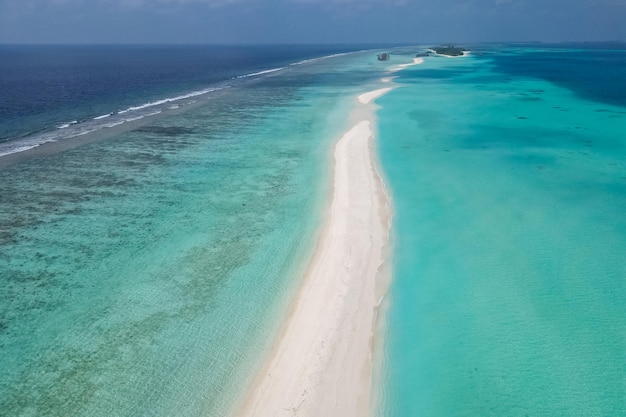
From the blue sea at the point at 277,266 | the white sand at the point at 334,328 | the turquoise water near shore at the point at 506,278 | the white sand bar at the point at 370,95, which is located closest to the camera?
the white sand at the point at 334,328

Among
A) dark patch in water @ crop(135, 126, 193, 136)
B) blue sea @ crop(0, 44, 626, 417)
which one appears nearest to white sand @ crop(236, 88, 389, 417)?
blue sea @ crop(0, 44, 626, 417)

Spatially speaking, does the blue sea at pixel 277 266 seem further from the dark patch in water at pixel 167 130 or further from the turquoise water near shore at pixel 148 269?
the dark patch in water at pixel 167 130

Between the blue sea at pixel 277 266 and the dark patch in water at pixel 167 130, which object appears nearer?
the blue sea at pixel 277 266

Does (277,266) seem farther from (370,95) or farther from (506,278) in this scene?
(370,95)

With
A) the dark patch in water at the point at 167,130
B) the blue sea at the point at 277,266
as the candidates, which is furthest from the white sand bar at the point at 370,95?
the dark patch in water at the point at 167,130

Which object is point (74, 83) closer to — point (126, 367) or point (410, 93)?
point (410, 93)

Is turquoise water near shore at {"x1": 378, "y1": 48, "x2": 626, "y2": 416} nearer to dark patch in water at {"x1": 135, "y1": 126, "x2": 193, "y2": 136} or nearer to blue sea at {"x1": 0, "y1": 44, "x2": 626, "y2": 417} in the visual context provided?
blue sea at {"x1": 0, "y1": 44, "x2": 626, "y2": 417}
